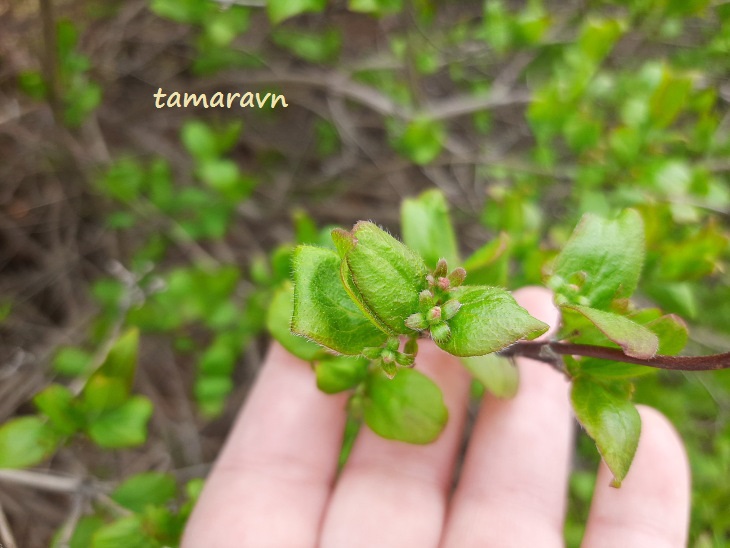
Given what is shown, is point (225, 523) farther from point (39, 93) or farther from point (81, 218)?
point (81, 218)

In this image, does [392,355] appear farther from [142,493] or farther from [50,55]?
[50,55]

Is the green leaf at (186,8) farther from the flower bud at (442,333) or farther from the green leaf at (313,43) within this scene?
the flower bud at (442,333)

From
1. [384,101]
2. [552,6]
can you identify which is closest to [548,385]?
[384,101]

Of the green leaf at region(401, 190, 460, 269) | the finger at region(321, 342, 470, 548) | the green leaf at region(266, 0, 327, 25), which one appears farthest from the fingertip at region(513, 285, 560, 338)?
the green leaf at region(266, 0, 327, 25)

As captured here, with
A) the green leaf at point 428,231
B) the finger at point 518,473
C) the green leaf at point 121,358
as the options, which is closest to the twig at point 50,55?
the green leaf at point 121,358

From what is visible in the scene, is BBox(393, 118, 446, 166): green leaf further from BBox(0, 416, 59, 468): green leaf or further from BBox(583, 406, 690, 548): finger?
BBox(0, 416, 59, 468): green leaf

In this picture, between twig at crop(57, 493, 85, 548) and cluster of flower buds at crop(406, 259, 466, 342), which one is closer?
cluster of flower buds at crop(406, 259, 466, 342)

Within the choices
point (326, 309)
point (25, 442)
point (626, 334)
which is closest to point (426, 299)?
point (326, 309)
